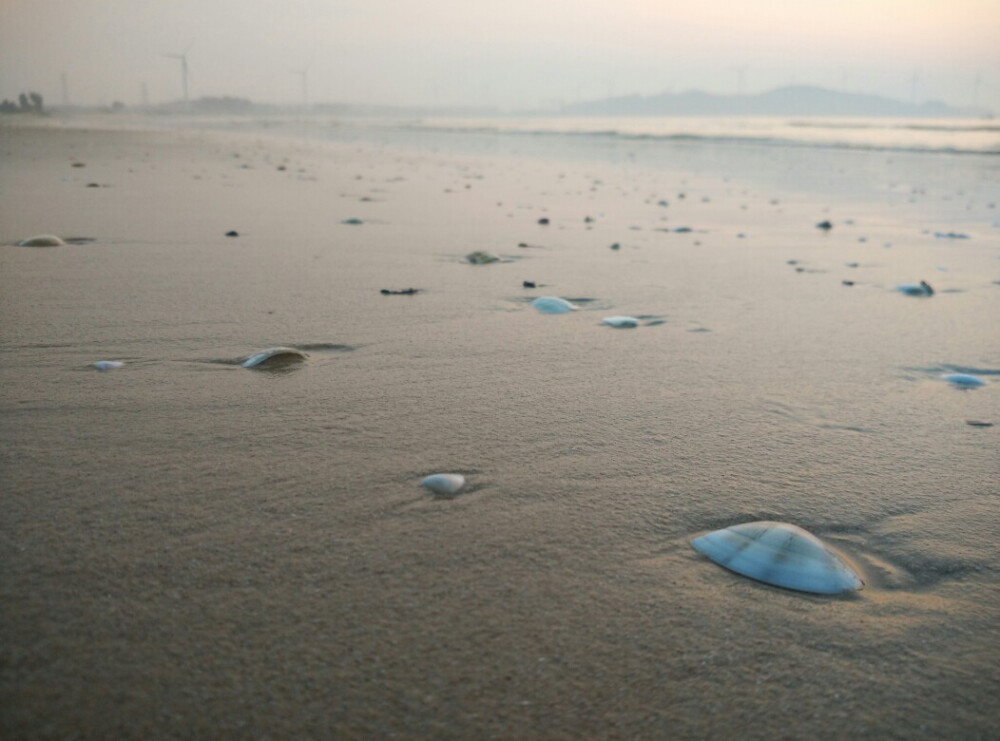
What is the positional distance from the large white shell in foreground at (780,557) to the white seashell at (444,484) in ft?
1.73

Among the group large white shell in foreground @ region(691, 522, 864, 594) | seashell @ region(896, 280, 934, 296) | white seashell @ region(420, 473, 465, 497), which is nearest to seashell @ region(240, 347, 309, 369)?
white seashell @ region(420, 473, 465, 497)

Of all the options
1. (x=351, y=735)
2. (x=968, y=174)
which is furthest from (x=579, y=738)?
(x=968, y=174)

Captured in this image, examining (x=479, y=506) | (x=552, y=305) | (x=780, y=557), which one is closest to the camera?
(x=780, y=557)

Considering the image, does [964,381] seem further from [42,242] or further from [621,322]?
[42,242]

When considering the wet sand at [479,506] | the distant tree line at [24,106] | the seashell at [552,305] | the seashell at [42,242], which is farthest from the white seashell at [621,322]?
the distant tree line at [24,106]

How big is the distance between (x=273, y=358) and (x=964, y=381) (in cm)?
241

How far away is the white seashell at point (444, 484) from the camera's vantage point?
1701mm

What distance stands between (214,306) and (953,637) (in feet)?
9.64

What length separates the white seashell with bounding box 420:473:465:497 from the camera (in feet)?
5.58

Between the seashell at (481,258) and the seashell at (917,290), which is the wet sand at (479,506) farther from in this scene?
the seashell at (481,258)

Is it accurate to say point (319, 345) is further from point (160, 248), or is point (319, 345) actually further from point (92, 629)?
point (160, 248)

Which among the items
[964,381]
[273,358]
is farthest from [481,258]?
[964,381]

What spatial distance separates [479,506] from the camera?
1.65 meters

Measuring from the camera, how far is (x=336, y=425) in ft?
6.70
